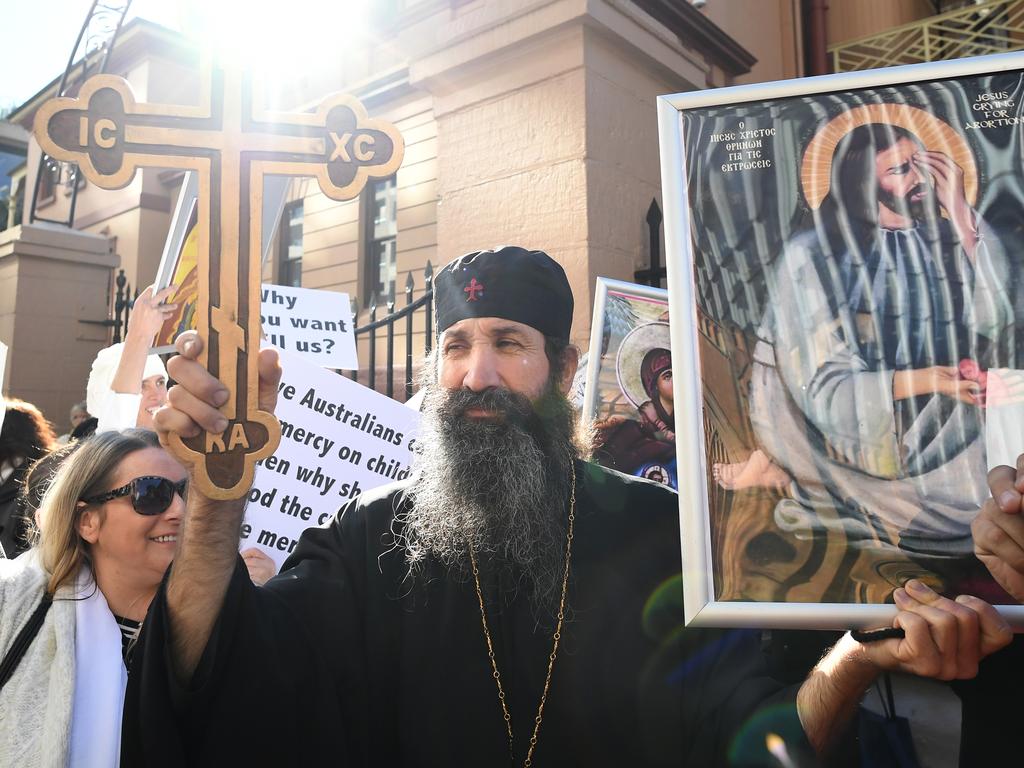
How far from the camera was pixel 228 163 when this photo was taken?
160 cm

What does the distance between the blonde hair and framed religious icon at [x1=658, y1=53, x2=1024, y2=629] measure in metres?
2.00

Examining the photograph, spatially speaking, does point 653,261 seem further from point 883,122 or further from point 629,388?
point 883,122

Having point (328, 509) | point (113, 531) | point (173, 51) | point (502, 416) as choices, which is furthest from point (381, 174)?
point (173, 51)

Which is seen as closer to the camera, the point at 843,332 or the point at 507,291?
the point at 843,332

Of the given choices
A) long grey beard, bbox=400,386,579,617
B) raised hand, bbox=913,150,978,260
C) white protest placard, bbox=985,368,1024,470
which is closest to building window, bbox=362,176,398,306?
long grey beard, bbox=400,386,579,617

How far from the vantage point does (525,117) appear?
5238 millimetres

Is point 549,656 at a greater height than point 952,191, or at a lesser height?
lesser

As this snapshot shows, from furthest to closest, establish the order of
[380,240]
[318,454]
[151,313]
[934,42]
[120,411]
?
[380,240]
[934,42]
[120,411]
[318,454]
[151,313]

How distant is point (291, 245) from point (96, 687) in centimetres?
1188

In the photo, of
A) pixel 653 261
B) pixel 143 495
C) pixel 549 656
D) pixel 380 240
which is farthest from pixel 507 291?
pixel 380 240

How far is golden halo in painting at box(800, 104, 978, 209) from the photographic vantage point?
1.32 m

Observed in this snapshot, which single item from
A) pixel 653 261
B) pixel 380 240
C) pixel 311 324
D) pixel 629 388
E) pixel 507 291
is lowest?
pixel 629 388

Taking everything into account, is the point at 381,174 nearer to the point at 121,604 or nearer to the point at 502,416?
the point at 502,416

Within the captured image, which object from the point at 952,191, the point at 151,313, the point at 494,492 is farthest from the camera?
the point at 151,313
